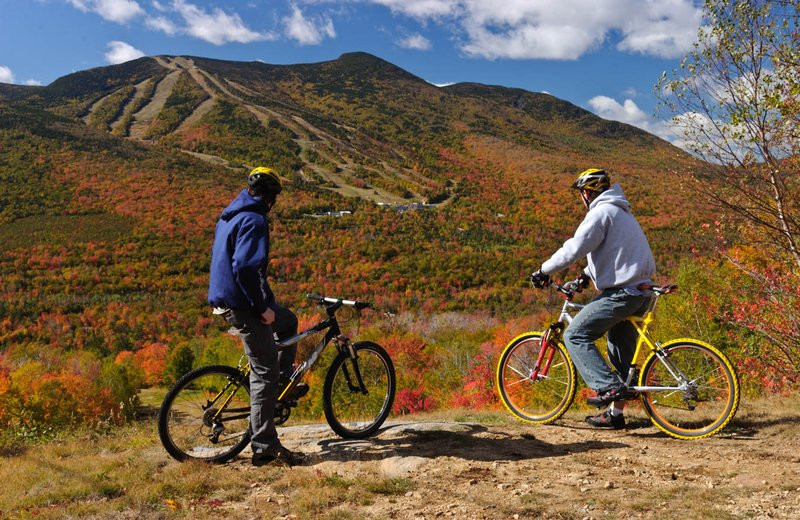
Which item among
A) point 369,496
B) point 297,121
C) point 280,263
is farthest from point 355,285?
point 297,121

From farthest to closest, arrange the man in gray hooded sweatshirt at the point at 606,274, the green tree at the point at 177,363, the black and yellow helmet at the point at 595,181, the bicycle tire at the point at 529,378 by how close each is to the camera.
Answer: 1. the green tree at the point at 177,363
2. the bicycle tire at the point at 529,378
3. the black and yellow helmet at the point at 595,181
4. the man in gray hooded sweatshirt at the point at 606,274

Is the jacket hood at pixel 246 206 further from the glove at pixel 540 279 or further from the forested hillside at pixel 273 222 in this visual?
the forested hillside at pixel 273 222

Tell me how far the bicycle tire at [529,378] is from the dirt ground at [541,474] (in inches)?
12.8

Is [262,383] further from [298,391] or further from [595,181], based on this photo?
[595,181]

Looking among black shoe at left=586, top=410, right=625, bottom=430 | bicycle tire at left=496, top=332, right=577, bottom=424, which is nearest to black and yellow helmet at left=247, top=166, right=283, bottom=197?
bicycle tire at left=496, top=332, right=577, bottom=424

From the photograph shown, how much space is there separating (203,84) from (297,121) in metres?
44.5

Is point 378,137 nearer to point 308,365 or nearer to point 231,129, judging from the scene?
point 231,129

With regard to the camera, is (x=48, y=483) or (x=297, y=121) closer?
(x=48, y=483)

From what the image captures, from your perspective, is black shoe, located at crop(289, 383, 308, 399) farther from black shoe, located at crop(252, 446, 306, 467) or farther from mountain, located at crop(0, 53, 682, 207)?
mountain, located at crop(0, 53, 682, 207)

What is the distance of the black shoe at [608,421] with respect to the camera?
5.65 meters

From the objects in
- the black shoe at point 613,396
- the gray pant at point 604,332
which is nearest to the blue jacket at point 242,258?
the gray pant at point 604,332

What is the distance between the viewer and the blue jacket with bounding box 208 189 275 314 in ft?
14.2

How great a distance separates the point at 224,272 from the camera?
4480 mm

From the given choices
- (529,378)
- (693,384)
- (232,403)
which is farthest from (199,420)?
(693,384)
